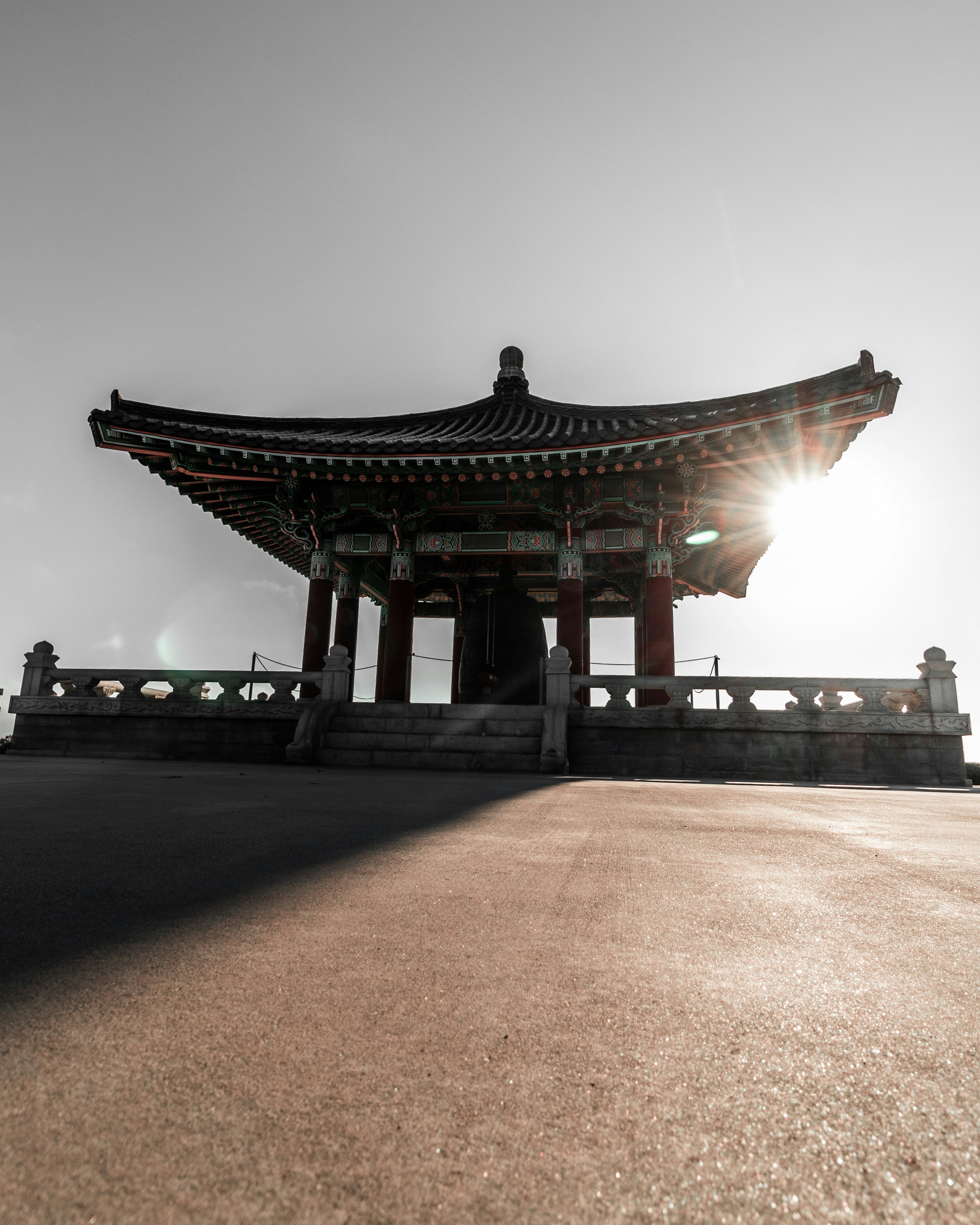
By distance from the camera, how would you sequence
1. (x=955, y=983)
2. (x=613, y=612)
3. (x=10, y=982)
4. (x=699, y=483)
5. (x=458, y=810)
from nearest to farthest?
(x=10, y=982) < (x=955, y=983) < (x=458, y=810) < (x=699, y=483) < (x=613, y=612)

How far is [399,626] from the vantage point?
1111 centimetres

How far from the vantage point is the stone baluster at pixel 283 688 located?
28.5 feet

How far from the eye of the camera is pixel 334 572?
1206cm

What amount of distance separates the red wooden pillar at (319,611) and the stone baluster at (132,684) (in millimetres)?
2675

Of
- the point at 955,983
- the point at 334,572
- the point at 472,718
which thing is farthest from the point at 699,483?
the point at 955,983

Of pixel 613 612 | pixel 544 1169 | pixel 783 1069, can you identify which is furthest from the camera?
pixel 613 612

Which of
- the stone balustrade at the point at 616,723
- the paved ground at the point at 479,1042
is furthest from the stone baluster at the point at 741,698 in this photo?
the paved ground at the point at 479,1042

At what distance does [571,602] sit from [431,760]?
450cm

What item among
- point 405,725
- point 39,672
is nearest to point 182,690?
point 39,672

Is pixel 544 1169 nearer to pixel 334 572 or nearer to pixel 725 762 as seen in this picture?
pixel 725 762

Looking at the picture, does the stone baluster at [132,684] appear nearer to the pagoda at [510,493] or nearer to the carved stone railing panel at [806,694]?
the pagoda at [510,493]

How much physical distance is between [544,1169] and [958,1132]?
14.6 inches

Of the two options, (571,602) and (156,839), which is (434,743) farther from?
(156,839)

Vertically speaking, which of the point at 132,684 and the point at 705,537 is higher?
the point at 705,537
